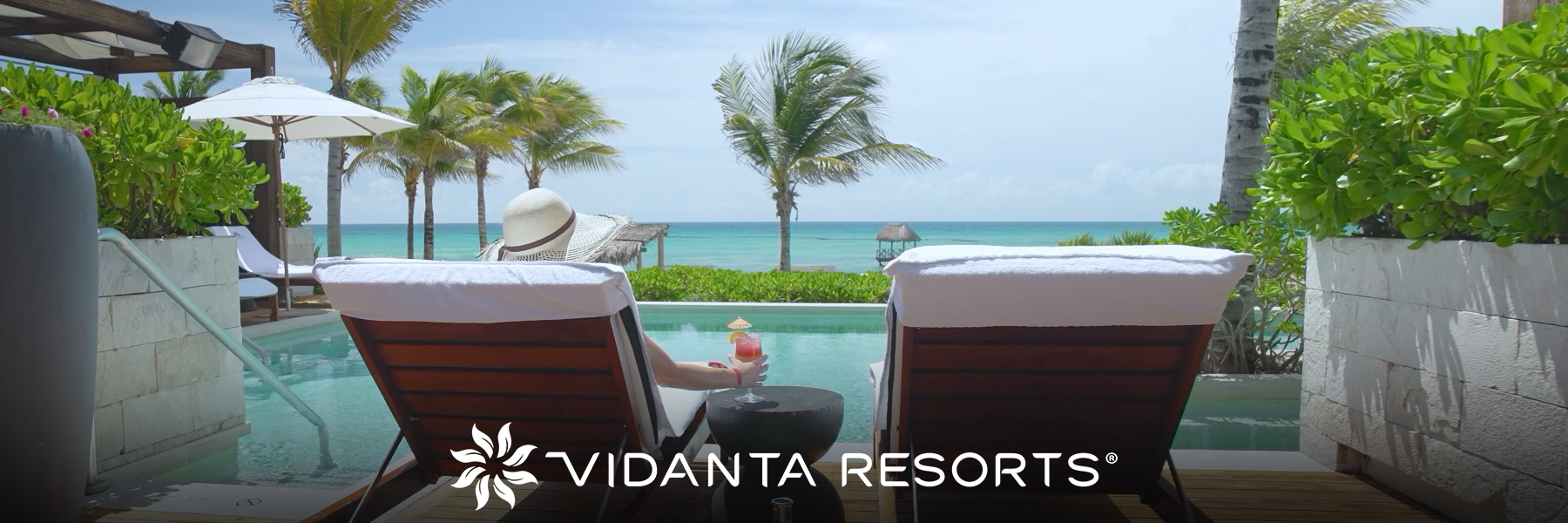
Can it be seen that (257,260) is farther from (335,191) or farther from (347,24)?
(347,24)

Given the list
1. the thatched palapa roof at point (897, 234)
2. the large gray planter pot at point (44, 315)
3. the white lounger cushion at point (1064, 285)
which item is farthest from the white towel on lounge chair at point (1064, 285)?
the thatched palapa roof at point (897, 234)

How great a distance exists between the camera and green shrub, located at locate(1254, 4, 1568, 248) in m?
1.84

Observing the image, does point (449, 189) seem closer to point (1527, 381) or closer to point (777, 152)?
point (777, 152)

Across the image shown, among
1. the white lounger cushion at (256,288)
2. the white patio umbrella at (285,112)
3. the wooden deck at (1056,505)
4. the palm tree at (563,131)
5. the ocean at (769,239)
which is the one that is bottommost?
the ocean at (769,239)

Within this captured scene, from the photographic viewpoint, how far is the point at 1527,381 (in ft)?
6.52

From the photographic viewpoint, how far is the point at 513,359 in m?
2.09

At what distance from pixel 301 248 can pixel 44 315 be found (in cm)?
924

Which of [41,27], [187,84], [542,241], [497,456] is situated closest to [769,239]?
[187,84]

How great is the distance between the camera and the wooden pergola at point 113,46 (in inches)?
249

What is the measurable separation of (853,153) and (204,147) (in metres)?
12.1

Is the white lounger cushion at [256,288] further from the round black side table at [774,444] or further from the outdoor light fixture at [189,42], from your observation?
the round black side table at [774,444]

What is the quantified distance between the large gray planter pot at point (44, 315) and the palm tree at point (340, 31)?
11.9 meters

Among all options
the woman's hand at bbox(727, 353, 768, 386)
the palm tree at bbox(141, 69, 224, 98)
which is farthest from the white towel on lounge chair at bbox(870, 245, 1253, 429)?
the palm tree at bbox(141, 69, 224, 98)

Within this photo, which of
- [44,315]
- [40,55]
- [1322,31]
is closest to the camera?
[44,315]
